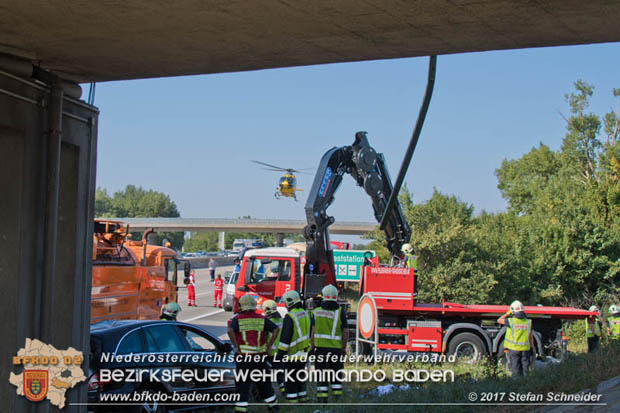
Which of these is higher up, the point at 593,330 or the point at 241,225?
the point at 241,225

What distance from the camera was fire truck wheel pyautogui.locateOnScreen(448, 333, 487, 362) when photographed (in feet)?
46.4

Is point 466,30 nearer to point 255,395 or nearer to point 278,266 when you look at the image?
point 255,395

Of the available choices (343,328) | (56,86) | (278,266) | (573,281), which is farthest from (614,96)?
(56,86)

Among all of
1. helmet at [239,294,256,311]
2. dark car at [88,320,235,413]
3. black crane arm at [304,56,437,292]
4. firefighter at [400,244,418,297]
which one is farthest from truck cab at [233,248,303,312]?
helmet at [239,294,256,311]

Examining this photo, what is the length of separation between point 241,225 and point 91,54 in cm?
7108

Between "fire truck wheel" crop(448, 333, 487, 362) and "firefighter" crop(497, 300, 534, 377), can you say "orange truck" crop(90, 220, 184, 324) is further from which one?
"firefighter" crop(497, 300, 534, 377)

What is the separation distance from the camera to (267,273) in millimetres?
21312

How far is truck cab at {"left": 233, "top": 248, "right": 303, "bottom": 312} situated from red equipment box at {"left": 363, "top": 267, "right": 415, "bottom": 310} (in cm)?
668

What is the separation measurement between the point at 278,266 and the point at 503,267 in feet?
26.6

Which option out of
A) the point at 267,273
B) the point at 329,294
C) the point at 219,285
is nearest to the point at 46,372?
the point at 329,294

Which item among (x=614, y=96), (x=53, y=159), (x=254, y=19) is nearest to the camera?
(x=254, y=19)

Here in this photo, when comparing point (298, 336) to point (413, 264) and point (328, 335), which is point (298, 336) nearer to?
point (328, 335)

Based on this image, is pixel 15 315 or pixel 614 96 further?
pixel 614 96

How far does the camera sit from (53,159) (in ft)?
22.0
